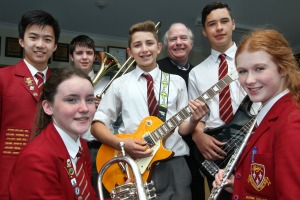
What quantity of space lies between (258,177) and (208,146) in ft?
3.10

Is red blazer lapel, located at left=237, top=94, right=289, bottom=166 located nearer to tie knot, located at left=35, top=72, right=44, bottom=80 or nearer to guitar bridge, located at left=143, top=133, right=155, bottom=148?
guitar bridge, located at left=143, top=133, right=155, bottom=148

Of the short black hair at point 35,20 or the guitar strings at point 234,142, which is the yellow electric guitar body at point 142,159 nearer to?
the guitar strings at point 234,142

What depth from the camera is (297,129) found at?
136 centimetres

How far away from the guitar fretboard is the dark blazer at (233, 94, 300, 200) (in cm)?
93

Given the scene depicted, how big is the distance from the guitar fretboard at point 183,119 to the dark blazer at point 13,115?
85 centimetres

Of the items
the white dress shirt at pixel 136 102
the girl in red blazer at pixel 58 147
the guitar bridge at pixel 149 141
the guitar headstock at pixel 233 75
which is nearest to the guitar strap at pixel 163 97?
the white dress shirt at pixel 136 102

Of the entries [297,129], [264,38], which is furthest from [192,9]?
[297,129]

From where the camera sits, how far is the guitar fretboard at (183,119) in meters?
2.55

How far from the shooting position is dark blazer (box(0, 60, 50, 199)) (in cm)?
227

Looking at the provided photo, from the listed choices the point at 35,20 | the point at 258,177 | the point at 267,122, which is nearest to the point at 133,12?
the point at 35,20

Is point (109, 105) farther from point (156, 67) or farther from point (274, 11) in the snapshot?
point (274, 11)

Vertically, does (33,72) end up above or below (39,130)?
above

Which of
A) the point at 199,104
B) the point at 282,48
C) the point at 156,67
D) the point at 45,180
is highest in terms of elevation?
the point at 156,67

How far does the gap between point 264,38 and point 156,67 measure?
52.1 inches
